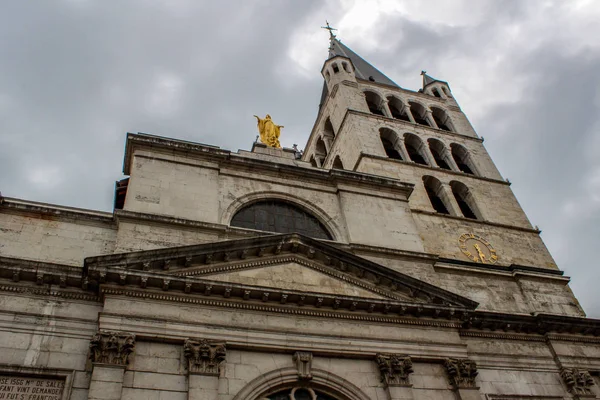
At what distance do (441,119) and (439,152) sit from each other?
14.4 feet

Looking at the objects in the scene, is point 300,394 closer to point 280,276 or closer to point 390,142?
point 280,276

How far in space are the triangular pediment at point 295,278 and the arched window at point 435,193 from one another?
9.59m

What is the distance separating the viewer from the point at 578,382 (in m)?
16.8

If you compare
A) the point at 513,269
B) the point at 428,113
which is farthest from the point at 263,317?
the point at 428,113

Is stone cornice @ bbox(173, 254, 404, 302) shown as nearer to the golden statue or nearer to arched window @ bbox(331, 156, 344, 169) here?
the golden statue

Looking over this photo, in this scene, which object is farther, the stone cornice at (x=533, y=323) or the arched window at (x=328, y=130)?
the arched window at (x=328, y=130)

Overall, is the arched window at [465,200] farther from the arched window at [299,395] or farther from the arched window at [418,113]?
the arched window at [299,395]

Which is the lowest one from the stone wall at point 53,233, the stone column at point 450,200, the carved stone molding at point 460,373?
the carved stone molding at point 460,373

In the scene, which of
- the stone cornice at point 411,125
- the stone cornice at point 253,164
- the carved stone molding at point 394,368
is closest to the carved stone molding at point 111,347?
the carved stone molding at point 394,368

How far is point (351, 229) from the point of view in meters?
18.9

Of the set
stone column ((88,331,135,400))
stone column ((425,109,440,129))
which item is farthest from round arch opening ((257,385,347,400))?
stone column ((425,109,440,129))

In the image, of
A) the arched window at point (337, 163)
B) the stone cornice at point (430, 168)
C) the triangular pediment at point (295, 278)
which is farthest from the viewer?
the arched window at point (337, 163)

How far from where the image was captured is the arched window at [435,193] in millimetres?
24609

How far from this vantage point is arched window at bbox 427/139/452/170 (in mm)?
28375
